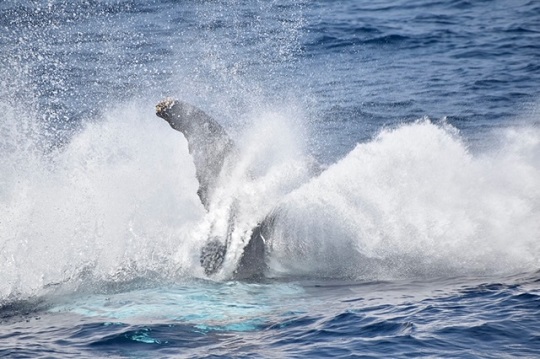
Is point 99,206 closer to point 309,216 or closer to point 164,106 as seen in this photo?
point 164,106

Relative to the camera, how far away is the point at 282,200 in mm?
18141

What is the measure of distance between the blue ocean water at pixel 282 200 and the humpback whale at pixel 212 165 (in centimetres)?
28

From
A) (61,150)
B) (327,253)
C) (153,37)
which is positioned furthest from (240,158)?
(153,37)

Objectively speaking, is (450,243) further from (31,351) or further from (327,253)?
(31,351)

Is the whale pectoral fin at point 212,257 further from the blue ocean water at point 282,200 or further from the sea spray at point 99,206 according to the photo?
the sea spray at point 99,206

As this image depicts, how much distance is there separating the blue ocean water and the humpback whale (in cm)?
28

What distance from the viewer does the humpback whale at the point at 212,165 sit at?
55.9 ft

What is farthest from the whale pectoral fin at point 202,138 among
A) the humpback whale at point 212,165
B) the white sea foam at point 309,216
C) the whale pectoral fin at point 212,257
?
the whale pectoral fin at point 212,257

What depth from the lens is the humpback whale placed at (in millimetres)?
17047

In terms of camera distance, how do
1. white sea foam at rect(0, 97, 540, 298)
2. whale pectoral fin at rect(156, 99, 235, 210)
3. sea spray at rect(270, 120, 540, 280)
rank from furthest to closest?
white sea foam at rect(0, 97, 540, 298) → sea spray at rect(270, 120, 540, 280) → whale pectoral fin at rect(156, 99, 235, 210)

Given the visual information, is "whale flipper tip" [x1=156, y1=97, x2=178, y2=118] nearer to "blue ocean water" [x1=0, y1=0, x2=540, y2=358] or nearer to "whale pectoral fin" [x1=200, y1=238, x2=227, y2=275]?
"blue ocean water" [x1=0, y1=0, x2=540, y2=358]

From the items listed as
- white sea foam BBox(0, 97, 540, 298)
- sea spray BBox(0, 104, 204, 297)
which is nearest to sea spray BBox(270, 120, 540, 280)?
white sea foam BBox(0, 97, 540, 298)

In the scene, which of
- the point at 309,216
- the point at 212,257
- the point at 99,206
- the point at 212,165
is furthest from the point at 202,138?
the point at 99,206

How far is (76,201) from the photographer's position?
798 inches
